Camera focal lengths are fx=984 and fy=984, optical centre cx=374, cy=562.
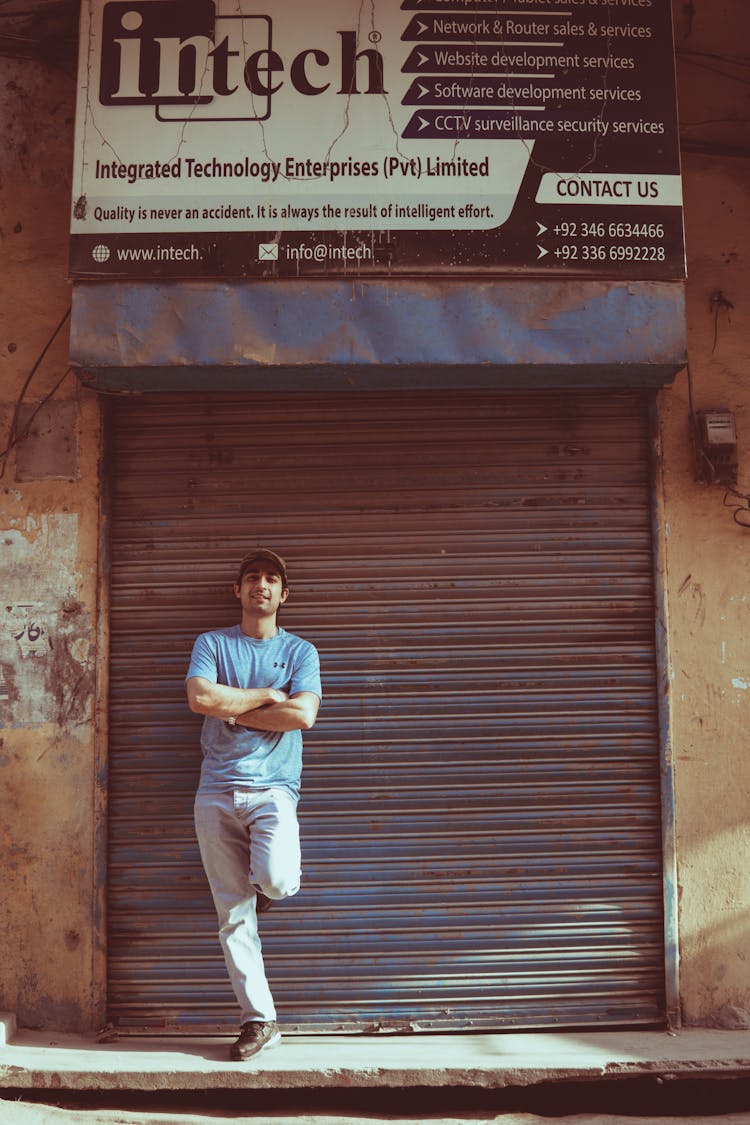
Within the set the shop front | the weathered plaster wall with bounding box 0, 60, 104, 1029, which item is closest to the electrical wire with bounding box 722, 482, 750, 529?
the shop front

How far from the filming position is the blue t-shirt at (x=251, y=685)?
14.1 feet

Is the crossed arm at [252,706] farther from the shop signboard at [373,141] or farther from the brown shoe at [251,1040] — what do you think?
the shop signboard at [373,141]

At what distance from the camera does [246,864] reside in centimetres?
433

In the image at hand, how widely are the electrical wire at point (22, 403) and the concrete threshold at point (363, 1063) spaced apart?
2719 millimetres

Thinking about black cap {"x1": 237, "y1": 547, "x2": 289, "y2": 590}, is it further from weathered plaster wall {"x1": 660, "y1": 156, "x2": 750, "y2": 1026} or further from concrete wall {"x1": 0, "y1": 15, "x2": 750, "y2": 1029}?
weathered plaster wall {"x1": 660, "y1": 156, "x2": 750, "y2": 1026}

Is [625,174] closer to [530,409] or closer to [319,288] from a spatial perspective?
[530,409]

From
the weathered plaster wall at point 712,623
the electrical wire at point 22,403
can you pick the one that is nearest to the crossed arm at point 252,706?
the electrical wire at point 22,403

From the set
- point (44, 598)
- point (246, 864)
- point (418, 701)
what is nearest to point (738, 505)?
point (418, 701)

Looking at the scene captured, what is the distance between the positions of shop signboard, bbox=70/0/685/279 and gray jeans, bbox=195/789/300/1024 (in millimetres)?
2394

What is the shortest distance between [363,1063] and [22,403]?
136 inches

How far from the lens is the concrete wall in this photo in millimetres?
4652

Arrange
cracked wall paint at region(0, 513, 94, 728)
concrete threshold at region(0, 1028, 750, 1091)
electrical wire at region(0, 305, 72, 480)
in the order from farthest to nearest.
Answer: electrical wire at region(0, 305, 72, 480)
cracked wall paint at region(0, 513, 94, 728)
concrete threshold at region(0, 1028, 750, 1091)

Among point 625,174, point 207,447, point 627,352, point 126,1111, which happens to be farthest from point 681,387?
point 126,1111

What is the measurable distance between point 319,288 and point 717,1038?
153 inches
